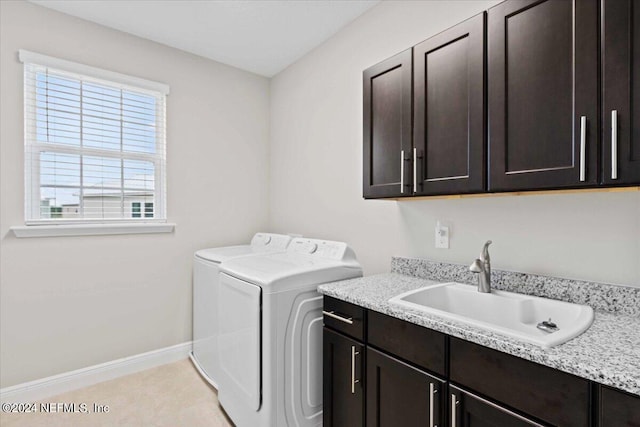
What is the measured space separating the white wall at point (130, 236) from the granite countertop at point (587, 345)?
2.01 m

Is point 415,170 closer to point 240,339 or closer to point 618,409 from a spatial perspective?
point 618,409

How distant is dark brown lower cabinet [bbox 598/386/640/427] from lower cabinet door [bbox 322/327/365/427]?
33.6 inches

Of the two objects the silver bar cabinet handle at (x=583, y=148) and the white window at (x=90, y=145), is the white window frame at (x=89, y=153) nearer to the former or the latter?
the white window at (x=90, y=145)

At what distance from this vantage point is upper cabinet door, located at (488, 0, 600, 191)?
1.04 meters

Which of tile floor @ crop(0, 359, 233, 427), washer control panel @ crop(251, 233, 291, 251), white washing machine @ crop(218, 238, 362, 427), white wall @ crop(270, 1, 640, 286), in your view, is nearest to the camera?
white wall @ crop(270, 1, 640, 286)

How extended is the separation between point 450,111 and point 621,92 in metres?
0.57

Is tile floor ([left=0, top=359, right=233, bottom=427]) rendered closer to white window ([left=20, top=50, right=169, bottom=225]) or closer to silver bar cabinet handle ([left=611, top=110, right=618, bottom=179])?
white window ([left=20, top=50, right=169, bottom=225])

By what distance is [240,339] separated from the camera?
1.87 metres

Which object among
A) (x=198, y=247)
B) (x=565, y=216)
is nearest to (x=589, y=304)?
(x=565, y=216)

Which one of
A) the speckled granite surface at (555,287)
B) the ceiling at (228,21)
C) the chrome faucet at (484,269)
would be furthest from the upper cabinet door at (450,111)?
the ceiling at (228,21)

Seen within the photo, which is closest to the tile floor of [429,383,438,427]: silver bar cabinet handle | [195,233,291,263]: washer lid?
[195,233,291,263]: washer lid

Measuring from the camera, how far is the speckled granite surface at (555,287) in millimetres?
1220

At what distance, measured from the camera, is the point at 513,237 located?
1.56m

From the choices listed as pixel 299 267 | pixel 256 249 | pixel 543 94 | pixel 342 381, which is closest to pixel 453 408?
pixel 342 381
